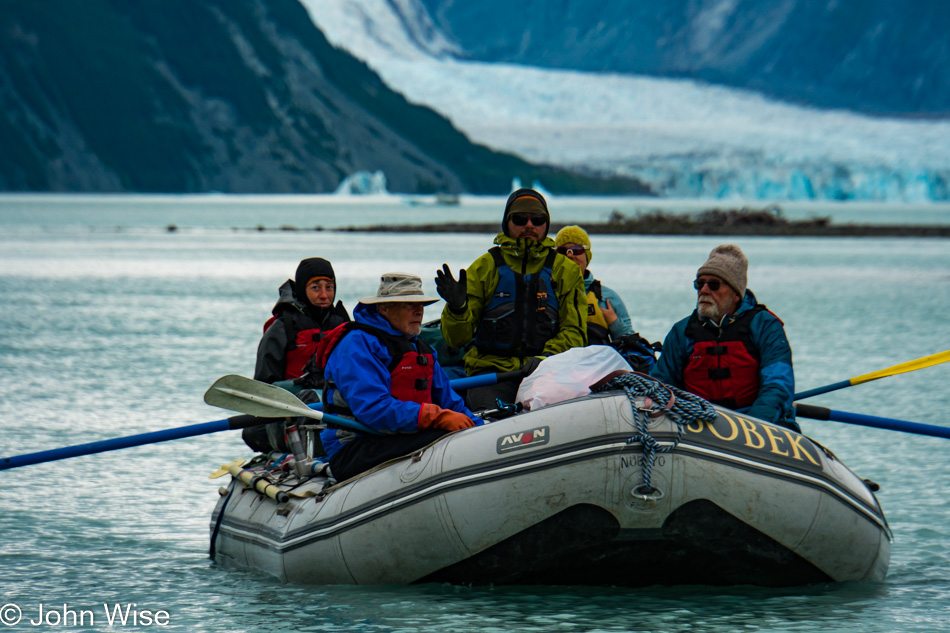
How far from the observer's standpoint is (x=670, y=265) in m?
43.3

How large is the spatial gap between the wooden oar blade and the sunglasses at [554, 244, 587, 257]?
2523 mm

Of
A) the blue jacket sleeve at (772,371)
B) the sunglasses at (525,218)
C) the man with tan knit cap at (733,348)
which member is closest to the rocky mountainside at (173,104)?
the sunglasses at (525,218)

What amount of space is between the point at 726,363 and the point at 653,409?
939mm

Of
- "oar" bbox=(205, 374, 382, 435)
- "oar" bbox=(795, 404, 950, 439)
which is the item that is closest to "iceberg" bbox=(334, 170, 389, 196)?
"oar" bbox=(795, 404, 950, 439)

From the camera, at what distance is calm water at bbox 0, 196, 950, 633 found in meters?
6.12

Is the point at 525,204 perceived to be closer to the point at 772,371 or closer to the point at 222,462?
the point at 772,371

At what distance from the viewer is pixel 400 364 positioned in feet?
19.6

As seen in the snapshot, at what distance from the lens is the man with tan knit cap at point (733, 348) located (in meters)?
6.18

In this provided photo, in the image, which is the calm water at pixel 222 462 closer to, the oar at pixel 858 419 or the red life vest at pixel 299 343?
the oar at pixel 858 419

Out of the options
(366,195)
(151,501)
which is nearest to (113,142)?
(366,195)

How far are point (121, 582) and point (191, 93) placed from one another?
169965mm

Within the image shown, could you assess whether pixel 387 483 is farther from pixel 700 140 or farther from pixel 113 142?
pixel 113 142

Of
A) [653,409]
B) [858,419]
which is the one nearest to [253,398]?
[653,409]

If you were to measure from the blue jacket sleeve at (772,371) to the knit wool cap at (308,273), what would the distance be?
2.70 m
